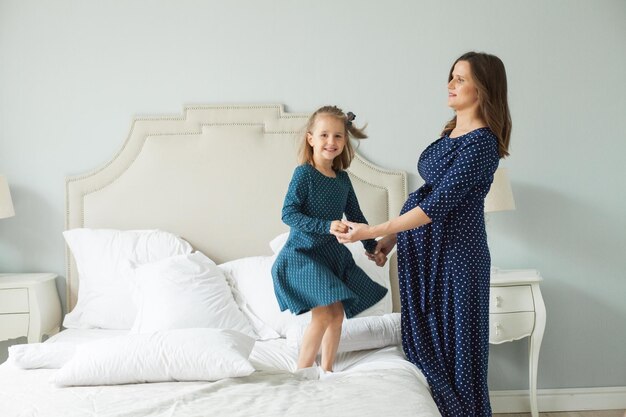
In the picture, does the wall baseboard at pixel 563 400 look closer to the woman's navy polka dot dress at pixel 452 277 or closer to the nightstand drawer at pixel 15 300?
the woman's navy polka dot dress at pixel 452 277

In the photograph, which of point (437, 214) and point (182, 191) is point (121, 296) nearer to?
point (182, 191)

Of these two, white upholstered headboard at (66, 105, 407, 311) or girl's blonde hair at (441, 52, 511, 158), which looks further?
white upholstered headboard at (66, 105, 407, 311)

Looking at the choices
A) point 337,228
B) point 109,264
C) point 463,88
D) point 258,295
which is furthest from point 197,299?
point 463,88

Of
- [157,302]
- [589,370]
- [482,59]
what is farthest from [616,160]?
[157,302]

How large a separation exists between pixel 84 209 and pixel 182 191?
50 cm

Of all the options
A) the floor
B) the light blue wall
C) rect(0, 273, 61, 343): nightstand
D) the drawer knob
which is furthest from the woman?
rect(0, 273, 61, 343): nightstand

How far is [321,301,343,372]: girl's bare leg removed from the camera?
7.24 ft

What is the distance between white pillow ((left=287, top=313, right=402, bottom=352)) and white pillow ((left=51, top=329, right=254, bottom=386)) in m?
0.46

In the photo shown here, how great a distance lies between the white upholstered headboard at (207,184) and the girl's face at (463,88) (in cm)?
104

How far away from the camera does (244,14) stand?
3.29 m

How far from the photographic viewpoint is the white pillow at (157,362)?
194 centimetres

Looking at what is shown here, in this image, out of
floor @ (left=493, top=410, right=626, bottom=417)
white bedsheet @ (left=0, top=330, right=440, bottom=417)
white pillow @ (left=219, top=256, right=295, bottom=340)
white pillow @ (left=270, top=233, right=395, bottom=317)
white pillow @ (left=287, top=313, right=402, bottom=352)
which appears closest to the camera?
white bedsheet @ (left=0, top=330, right=440, bottom=417)

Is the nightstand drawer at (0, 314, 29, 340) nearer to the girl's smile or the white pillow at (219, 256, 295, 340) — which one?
the white pillow at (219, 256, 295, 340)

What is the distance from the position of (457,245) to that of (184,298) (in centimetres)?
115
